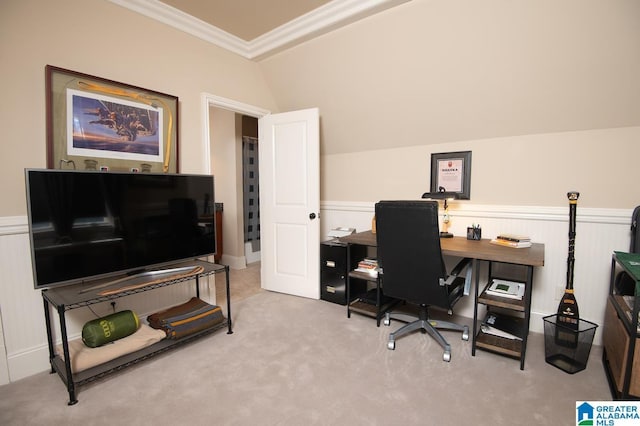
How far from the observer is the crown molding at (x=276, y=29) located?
2.41 meters

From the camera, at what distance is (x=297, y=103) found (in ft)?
11.4

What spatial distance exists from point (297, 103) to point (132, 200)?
80.8 inches

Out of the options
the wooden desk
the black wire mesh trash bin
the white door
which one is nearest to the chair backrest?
the wooden desk

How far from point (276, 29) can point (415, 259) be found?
244 centimetres

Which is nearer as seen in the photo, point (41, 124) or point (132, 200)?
point (41, 124)

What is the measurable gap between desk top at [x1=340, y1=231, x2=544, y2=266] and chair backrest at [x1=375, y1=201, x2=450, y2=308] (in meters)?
0.25

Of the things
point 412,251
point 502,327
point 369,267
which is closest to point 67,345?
point 412,251

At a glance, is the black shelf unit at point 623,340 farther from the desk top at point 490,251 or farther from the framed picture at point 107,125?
the framed picture at point 107,125

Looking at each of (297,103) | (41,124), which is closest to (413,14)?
(297,103)

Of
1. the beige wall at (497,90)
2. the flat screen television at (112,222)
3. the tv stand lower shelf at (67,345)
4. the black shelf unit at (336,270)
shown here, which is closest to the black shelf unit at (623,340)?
the beige wall at (497,90)

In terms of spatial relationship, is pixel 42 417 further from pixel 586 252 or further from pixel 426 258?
pixel 586 252

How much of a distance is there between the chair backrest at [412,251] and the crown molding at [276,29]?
1.59 meters

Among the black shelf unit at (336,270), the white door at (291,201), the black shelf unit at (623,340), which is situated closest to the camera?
the black shelf unit at (623,340)

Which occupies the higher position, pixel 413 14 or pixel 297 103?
pixel 413 14
